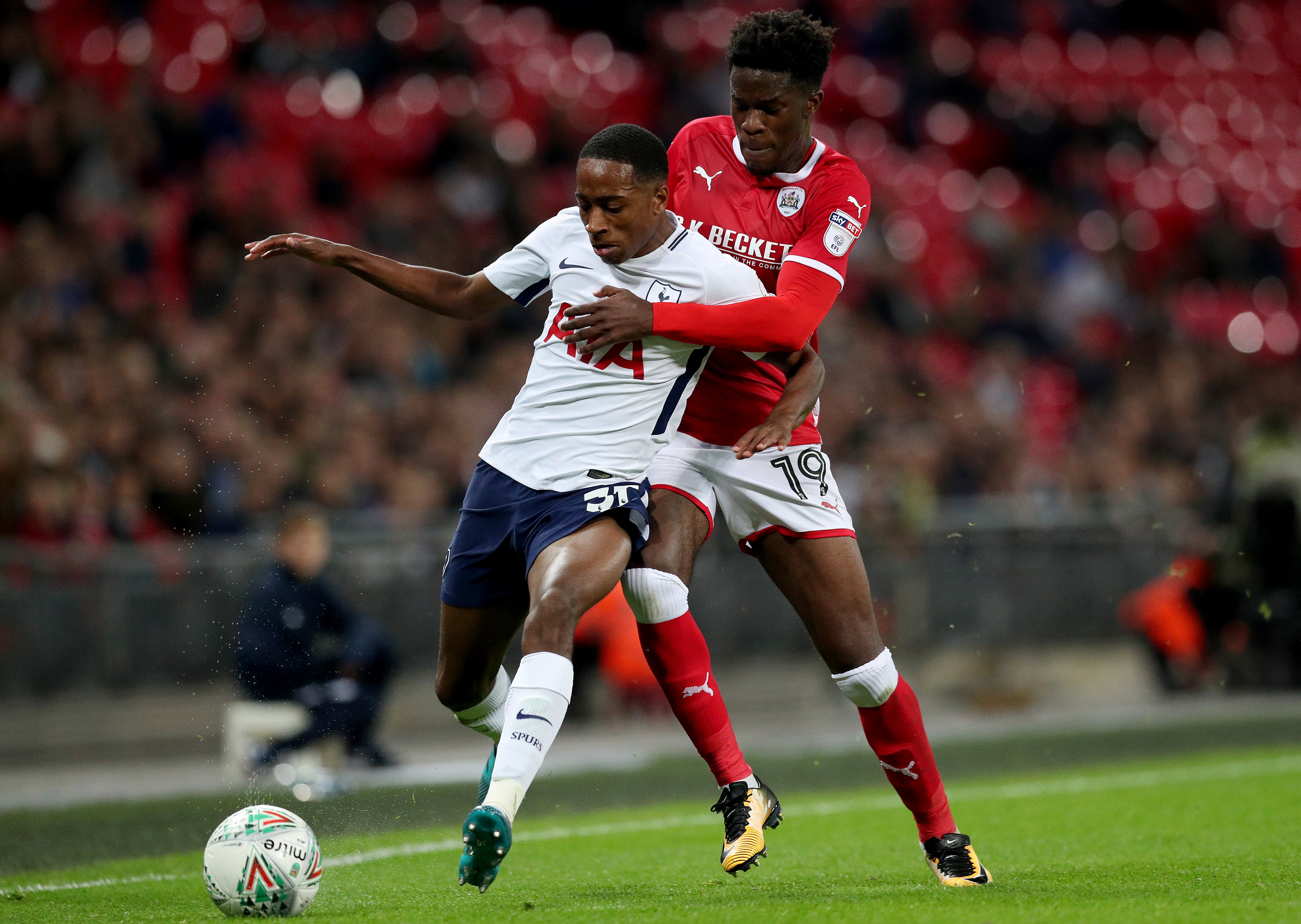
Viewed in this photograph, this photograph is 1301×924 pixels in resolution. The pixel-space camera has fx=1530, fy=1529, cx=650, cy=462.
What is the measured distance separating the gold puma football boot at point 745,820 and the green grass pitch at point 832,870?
0.11 m

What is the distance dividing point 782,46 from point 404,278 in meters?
1.49

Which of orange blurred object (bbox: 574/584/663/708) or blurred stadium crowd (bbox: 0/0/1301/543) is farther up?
blurred stadium crowd (bbox: 0/0/1301/543)

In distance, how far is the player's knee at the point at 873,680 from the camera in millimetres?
5266

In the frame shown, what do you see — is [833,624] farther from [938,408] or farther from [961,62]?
[961,62]

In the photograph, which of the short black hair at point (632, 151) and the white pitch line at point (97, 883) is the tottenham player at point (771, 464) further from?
the white pitch line at point (97, 883)

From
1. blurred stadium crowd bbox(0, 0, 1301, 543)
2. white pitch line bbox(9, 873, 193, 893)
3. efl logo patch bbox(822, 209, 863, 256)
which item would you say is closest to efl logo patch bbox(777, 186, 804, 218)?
efl logo patch bbox(822, 209, 863, 256)

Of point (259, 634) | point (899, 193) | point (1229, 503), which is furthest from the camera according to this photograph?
point (899, 193)

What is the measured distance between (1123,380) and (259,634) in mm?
10895

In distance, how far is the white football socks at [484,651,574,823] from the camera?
14.1 feet

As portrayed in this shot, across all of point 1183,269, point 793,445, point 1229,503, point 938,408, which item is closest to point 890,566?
point 938,408

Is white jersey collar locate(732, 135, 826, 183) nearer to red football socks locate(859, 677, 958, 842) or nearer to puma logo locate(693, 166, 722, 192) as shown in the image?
puma logo locate(693, 166, 722, 192)

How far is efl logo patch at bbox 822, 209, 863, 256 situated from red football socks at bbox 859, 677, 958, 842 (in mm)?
1510

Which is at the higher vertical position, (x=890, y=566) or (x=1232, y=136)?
(x=1232, y=136)

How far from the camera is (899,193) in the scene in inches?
721
